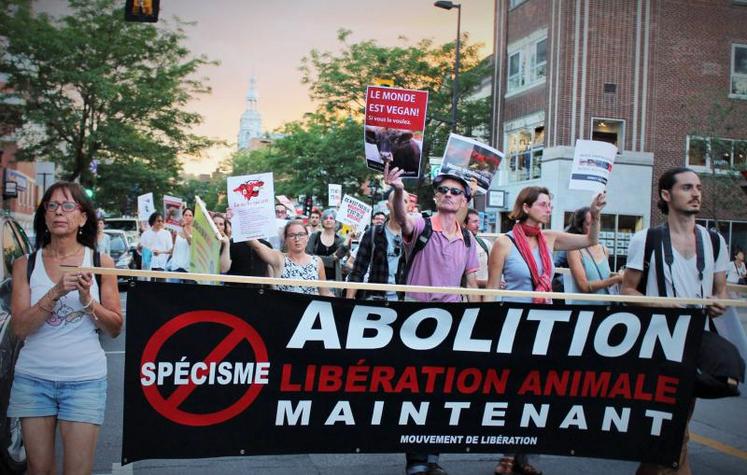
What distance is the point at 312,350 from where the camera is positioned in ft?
14.0

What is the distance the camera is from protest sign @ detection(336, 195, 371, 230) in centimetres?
1577

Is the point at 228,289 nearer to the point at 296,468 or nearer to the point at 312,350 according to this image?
the point at 312,350

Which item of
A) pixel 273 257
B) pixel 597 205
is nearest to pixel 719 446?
pixel 597 205

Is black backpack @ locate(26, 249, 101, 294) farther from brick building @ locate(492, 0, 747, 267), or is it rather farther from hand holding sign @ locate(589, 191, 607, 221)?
brick building @ locate(492, 0, 747, 267)

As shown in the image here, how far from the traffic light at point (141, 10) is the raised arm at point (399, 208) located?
816cm

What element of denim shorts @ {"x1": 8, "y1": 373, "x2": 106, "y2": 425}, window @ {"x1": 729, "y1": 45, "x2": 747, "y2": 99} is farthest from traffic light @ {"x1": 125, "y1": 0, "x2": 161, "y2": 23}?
window @ {"x1": 729, "y1": 45, "x2": 747, "y2": 99}

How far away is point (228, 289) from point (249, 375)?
1.48 feet

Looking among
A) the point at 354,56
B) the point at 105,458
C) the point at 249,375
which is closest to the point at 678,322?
the point at 249,375

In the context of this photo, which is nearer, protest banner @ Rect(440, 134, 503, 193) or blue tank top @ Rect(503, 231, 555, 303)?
blue tank top @ Rect(503, 231, 555, 303)

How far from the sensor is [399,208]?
211 inches

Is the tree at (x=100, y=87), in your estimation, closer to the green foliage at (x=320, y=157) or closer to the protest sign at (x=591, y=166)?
the green foliage at (x=320, y=157)

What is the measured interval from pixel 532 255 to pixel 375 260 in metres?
1.58

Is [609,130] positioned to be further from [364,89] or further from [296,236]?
[296,236]

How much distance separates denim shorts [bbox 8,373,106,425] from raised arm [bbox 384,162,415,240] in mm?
2292
